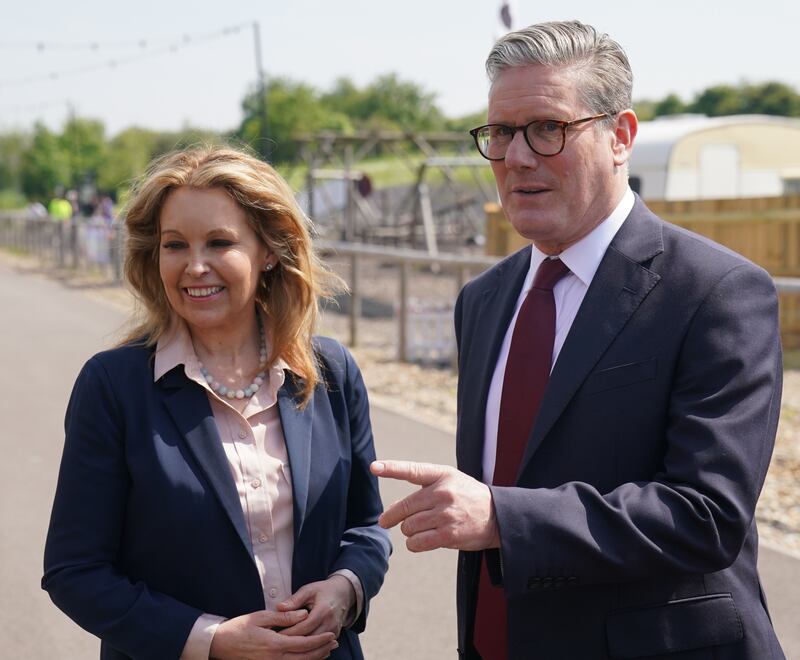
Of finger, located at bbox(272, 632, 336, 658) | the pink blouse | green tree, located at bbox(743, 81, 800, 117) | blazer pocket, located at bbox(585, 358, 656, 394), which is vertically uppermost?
green tree, located at bbox(743, 81, 800, 117)

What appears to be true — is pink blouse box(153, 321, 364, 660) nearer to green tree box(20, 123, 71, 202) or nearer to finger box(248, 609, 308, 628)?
finger box(248, 609, 308, 628)

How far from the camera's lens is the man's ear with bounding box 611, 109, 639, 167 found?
2.46 meters

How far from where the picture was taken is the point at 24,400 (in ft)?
33.3

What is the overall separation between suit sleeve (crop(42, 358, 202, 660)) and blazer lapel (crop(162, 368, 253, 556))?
0.51 ft

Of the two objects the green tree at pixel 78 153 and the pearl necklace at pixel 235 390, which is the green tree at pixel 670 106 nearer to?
the green tree at pixel 78 153

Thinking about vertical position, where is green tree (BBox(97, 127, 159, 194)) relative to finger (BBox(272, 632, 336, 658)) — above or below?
above

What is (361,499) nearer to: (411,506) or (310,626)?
(310,626)

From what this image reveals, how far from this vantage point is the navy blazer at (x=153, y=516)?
248cm

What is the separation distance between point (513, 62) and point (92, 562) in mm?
1493

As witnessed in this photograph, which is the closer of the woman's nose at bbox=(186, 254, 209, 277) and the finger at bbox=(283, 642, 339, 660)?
the finger at bbox=(283, 642, 339, 660)

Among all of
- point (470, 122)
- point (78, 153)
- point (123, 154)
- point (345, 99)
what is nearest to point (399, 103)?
point (345, 99)

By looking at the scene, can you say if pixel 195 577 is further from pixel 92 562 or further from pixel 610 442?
pixel 610 442

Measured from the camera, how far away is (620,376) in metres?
2.27

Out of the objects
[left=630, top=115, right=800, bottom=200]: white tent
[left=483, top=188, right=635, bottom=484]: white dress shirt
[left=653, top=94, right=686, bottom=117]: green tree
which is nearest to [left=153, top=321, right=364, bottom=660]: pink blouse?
[left=483, top=188, right=635, bottom=484]: white dress shirt
